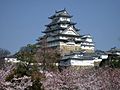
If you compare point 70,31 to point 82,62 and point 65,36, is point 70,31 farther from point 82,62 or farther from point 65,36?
point 82,62

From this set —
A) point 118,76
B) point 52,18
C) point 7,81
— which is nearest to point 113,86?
point 118,76

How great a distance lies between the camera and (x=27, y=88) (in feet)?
43.7

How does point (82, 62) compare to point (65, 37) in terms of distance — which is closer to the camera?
point (82, 62)

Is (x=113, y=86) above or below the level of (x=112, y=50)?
below

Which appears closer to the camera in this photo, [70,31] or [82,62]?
[82,62]

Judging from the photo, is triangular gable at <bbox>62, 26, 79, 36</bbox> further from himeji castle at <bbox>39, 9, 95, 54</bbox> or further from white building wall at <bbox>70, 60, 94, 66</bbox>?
white building wall at <bbox>70, 60, 94, 66</bbox>

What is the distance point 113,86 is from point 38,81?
5.67 m

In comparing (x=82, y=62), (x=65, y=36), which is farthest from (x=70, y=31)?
(x=82, y=62)

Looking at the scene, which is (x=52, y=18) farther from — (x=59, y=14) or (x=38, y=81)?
(x=38, y=81)

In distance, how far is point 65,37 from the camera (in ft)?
188

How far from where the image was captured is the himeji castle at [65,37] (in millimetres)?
55544

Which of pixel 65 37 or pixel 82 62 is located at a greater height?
pixel 65 37

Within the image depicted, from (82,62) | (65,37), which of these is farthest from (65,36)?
(82,62)

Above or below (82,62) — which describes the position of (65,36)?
above
